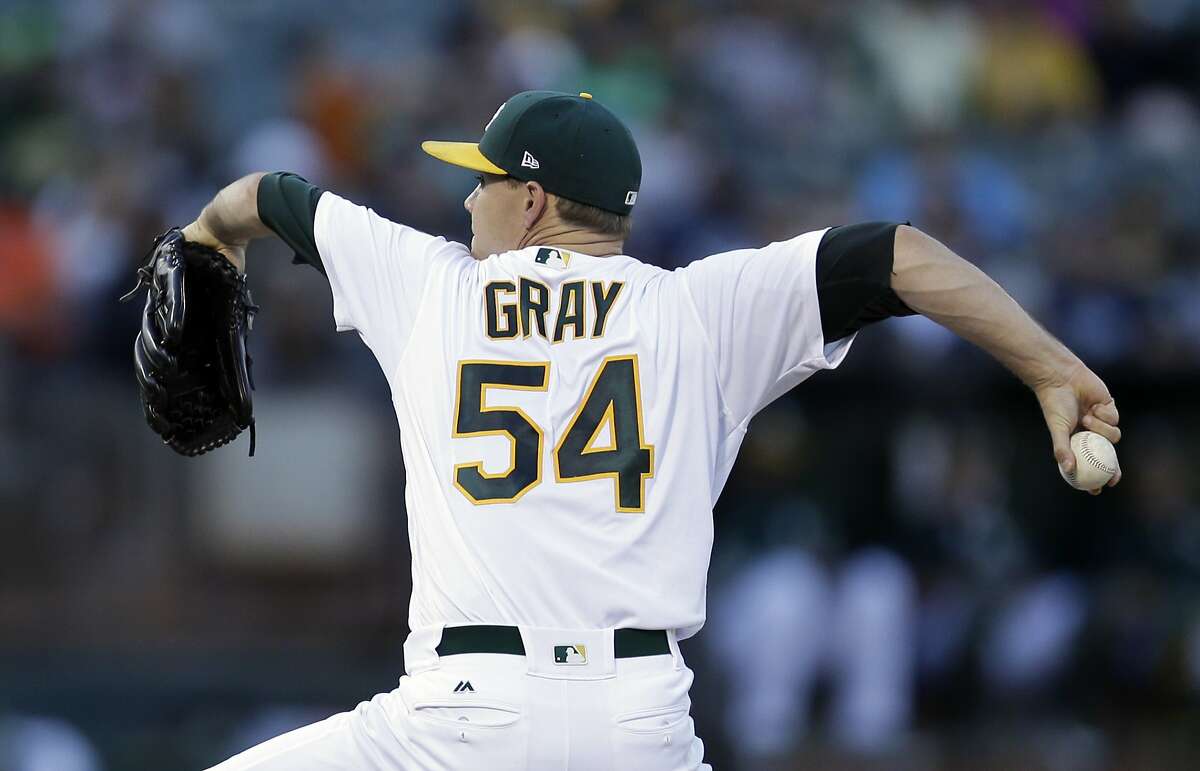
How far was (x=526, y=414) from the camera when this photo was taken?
3373 millimetres

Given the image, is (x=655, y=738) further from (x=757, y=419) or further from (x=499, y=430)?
(x=757, y=419)

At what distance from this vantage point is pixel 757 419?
8578mm

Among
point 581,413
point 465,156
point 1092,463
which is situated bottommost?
point 1092,463

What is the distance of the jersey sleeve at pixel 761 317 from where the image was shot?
341 centimetres

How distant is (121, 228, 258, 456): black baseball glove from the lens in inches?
155

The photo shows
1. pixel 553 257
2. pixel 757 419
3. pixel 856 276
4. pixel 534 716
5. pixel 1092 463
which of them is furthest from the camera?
pixel 757 419

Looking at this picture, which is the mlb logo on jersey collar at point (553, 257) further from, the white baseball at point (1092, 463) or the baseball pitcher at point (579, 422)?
the white baseball at point (1092, 463)

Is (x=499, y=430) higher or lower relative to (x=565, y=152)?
lower

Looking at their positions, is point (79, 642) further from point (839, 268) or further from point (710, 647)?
point (839, 268)

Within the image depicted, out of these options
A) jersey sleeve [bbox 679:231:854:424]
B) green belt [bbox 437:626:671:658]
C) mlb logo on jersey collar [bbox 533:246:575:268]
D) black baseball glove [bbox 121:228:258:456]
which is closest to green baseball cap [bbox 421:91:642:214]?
mlb logo on jersey collar [bbox 533:246:575:268]

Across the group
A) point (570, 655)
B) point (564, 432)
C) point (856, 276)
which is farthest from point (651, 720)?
point (856, 276)

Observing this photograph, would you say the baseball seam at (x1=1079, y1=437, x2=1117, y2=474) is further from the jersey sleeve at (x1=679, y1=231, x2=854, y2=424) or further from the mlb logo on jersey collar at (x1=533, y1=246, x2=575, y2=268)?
the mlb logo on jersey collar at (x1=533, y1=246, x2=575, y2=268)

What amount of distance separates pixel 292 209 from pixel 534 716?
1.29 meters

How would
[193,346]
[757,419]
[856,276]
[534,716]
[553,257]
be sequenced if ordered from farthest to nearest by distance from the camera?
[757,419] → [193,346] → [553,257] → [856,276] → [534,716]
